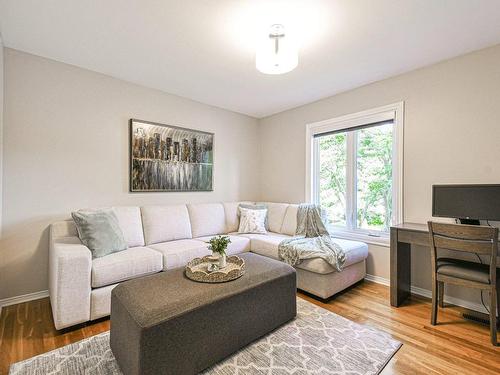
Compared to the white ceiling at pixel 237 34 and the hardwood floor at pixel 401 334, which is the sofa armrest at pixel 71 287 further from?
the white ceiling at pixel 237 34

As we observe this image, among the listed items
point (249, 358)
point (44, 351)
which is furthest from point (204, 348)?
point (44, 351)

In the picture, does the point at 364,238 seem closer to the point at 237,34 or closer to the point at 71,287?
the point at 237,34

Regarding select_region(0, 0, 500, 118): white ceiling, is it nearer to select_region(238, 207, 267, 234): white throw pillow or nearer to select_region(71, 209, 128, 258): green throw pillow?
select_region(71, 209, 128, 258): green throw pillow

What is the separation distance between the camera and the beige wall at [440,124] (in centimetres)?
234

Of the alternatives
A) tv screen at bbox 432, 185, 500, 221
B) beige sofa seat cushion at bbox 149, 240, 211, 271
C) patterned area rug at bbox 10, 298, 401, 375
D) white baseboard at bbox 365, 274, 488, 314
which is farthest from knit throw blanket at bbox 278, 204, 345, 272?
tv screen at bbox 432, 185, 500, 221

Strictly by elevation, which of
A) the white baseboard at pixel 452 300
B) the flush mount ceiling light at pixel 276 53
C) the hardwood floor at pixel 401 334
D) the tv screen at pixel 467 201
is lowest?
the hardwood floor at pixel 401 334

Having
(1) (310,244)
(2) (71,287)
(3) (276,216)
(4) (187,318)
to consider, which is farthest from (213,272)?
(3) (276,216)

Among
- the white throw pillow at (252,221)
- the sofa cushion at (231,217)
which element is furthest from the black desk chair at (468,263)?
the sofa cushion at (231,217)

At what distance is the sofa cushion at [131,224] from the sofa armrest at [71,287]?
719 millimetres

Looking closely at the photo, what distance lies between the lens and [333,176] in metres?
3.65

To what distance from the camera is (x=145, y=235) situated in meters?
2.98

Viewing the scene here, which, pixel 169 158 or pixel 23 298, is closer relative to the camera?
pixel 23 298

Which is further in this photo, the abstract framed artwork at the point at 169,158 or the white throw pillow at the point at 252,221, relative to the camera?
the white throw pillow at the point at 252,221

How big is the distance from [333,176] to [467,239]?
1.83 meters
